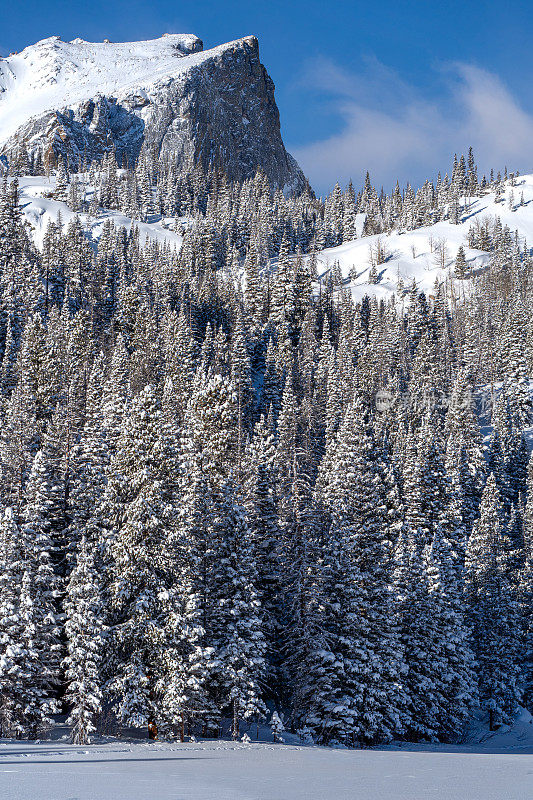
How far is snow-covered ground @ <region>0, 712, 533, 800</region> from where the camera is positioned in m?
11.2

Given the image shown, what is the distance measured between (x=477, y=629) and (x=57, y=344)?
5562 centimetres

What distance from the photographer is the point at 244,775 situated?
14492mm

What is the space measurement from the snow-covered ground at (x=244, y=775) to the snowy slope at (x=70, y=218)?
153 m

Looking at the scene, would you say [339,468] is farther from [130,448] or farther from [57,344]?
[57,344]

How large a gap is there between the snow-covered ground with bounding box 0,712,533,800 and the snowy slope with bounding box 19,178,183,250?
153 metres

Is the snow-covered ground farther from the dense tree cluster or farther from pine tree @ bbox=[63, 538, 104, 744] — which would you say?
the dense tree cluster

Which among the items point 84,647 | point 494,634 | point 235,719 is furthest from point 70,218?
point 235,719

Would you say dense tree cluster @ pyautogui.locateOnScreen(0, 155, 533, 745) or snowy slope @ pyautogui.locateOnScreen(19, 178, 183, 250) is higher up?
snowy slope @ pyautogui.locateOnScreen(19, 178, 183, 250)

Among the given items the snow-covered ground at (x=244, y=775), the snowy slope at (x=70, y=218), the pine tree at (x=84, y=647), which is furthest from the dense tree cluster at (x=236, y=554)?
the snowy slope at (x=70, y=218)

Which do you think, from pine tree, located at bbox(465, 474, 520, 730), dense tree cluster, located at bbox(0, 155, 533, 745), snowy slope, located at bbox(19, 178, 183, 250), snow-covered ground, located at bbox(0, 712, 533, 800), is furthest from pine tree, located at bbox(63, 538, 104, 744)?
snowy slope, located at bbox(19, 178, 183, 250)

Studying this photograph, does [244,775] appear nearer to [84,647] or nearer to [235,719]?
[84,647]

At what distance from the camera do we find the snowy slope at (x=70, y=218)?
169375 millimetres

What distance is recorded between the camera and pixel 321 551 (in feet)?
110

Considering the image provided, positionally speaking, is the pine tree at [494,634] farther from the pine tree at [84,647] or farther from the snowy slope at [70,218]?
the snowy slope at [70,218]
